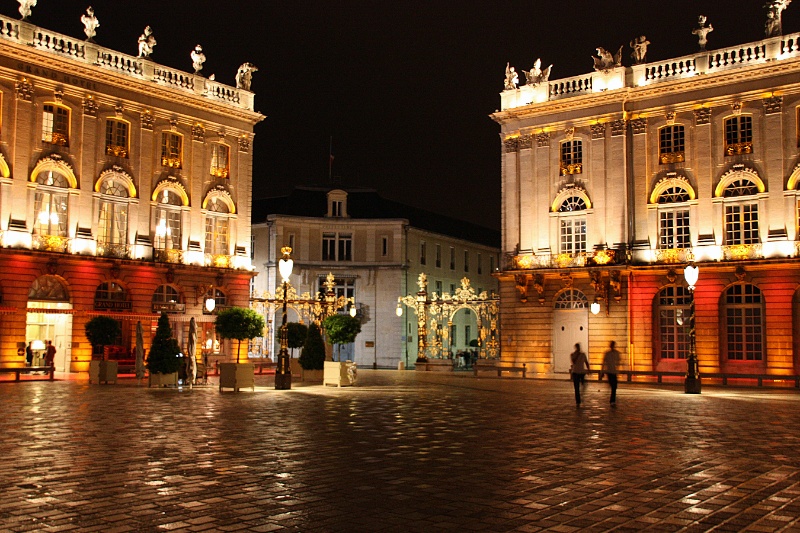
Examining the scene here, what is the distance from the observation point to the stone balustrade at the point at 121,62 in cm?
3566

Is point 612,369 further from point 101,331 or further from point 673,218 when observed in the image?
point 101,331

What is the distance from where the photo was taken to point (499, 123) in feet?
143

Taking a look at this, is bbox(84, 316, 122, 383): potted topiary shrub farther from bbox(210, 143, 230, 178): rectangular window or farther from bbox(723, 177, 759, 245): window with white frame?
bbox(723, 177, 759, 245): window with white frame

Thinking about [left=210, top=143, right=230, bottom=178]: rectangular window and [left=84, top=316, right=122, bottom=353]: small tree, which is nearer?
[left=84, top=316, right=122, bottom=353]: small tree

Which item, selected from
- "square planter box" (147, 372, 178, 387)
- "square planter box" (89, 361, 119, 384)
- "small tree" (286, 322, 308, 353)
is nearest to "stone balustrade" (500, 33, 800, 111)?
"small tree" (286, 322, 308, 353)

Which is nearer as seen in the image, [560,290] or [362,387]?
[362,387]

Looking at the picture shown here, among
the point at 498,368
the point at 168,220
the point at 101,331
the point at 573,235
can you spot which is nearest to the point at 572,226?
the point at 573,235

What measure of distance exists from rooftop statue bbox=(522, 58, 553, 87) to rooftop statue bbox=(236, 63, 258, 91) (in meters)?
14.6

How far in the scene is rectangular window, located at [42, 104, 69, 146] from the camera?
36.9 m

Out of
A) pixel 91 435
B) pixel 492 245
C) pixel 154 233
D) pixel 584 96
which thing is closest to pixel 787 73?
pixel 584 96

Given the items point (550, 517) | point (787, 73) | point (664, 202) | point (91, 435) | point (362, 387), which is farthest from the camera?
point (664, 202)

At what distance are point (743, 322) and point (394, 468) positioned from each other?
2982 cm

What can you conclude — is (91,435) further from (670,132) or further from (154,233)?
(670,132)

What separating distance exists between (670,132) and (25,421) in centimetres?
3184
